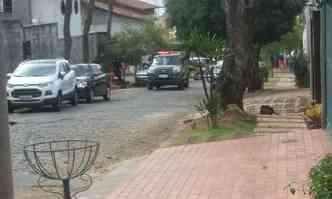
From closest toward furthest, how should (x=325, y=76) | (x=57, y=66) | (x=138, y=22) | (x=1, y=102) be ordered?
(x=1, y=102) < (x=325, y=76) < (x=57, y=66) < (x=138, y=22)

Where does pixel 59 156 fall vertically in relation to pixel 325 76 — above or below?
below

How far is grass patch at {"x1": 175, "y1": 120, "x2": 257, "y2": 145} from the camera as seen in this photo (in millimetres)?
15398

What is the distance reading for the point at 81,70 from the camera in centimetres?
3184

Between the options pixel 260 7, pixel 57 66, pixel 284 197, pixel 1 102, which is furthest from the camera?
pixel 260 7

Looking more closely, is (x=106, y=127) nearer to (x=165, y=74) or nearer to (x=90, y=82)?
(x=90, y=82)

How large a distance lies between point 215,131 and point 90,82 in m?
15.4

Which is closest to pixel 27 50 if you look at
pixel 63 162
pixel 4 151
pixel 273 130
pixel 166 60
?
pixel 166 60

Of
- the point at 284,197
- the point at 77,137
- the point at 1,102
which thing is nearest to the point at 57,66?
the point at 77,137

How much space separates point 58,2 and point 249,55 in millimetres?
35833

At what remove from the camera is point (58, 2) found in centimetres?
5338

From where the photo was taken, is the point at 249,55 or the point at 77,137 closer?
the point at 77,137

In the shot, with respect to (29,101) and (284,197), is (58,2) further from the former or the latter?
(284,197)

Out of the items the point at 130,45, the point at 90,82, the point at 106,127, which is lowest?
the point at 106,127

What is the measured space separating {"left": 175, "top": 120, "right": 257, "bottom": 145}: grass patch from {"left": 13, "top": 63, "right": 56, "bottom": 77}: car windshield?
10.4 m
